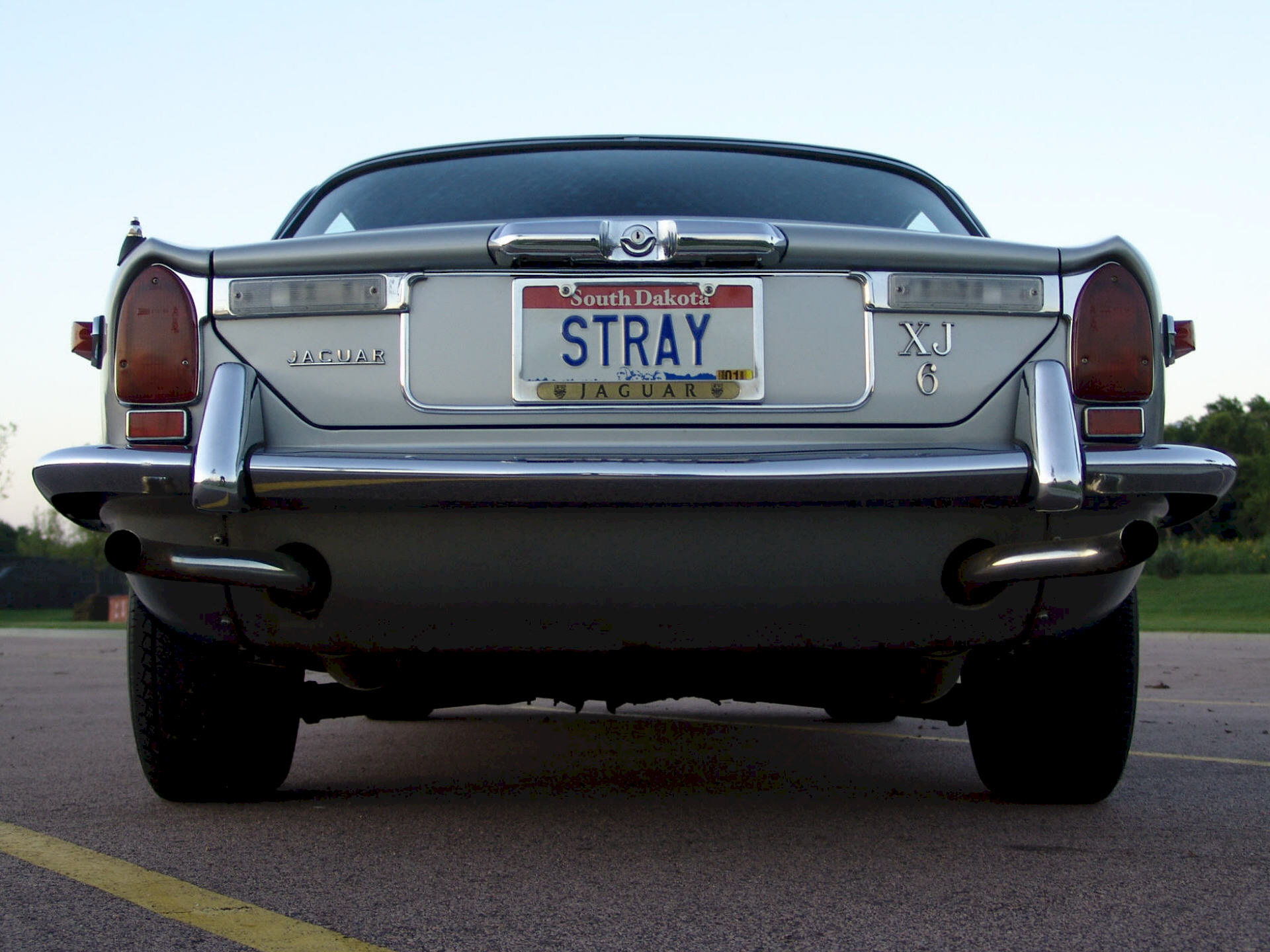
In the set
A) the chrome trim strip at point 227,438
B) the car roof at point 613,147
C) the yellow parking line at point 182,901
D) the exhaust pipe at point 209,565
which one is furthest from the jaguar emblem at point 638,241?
the yellow parking line at point 182,901

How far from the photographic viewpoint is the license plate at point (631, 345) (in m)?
2.41

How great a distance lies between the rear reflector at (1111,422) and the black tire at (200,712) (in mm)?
1858

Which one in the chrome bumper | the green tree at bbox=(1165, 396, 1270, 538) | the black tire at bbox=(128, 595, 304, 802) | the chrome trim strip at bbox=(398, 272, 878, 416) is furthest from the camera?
the green tree at bbox=(1165, 396, 1270, 538)

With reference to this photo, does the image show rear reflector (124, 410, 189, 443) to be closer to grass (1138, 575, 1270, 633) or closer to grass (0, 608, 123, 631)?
grass (1138, 575, 1270, 633)

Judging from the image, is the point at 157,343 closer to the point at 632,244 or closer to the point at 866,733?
the point at 632,244

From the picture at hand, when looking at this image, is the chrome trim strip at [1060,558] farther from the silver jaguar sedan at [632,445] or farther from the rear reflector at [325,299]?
the rear reflector at [325,299]

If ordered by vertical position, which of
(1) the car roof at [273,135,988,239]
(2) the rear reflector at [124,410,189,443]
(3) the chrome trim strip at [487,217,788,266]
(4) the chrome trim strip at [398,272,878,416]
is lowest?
(2) the rear reflector at [124,410,189,443]

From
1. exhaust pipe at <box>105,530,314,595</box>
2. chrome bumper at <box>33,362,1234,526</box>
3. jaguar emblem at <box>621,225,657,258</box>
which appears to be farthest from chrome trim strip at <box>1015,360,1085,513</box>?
exhaust pipe at <box>105,530,314,595</box>

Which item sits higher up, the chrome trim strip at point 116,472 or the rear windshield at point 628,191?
the rear windshield at point 628,191

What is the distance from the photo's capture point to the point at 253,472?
228cm

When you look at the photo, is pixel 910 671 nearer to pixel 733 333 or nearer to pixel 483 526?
pixel 733 333

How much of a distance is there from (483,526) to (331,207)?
136 cm

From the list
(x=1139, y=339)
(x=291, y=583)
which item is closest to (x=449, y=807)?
(x=291, y=583)

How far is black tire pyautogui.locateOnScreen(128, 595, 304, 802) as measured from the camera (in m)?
2.88
